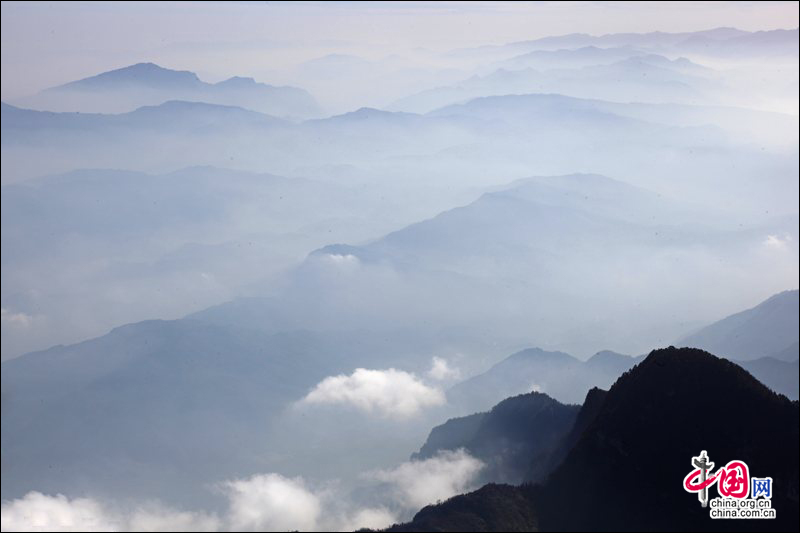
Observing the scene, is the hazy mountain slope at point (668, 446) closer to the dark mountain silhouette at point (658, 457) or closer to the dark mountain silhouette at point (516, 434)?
the dark mountain silhouette at point (658, 457)

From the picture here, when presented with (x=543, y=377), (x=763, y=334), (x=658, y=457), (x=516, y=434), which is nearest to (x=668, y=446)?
(x=658, y=457)

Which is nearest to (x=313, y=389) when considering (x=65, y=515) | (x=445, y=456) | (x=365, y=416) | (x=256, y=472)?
(x=365, y=416)

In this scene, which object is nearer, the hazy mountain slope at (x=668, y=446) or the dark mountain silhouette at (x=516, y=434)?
the hazy mountain slope at (x=668, y=446)

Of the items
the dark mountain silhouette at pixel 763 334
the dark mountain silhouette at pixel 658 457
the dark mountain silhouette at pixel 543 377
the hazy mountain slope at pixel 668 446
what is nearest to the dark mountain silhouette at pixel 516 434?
the dark mountain silhouette at pixel 658 457

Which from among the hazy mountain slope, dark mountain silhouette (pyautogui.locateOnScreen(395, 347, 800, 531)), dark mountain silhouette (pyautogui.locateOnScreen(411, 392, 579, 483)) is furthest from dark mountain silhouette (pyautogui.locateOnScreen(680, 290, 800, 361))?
dark mountain silhouette (pyautogui.locateOnScreen(395, 347, 800, 531))

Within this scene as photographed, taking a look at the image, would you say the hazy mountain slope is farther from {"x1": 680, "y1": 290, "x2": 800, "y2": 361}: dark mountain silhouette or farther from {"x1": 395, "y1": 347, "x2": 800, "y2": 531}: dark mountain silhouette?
{"x1": 680, "y1": 290, "x2": 800, "y2": 361}: dark mountain silhouette

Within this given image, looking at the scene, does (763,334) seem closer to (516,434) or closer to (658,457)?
(516,434)
